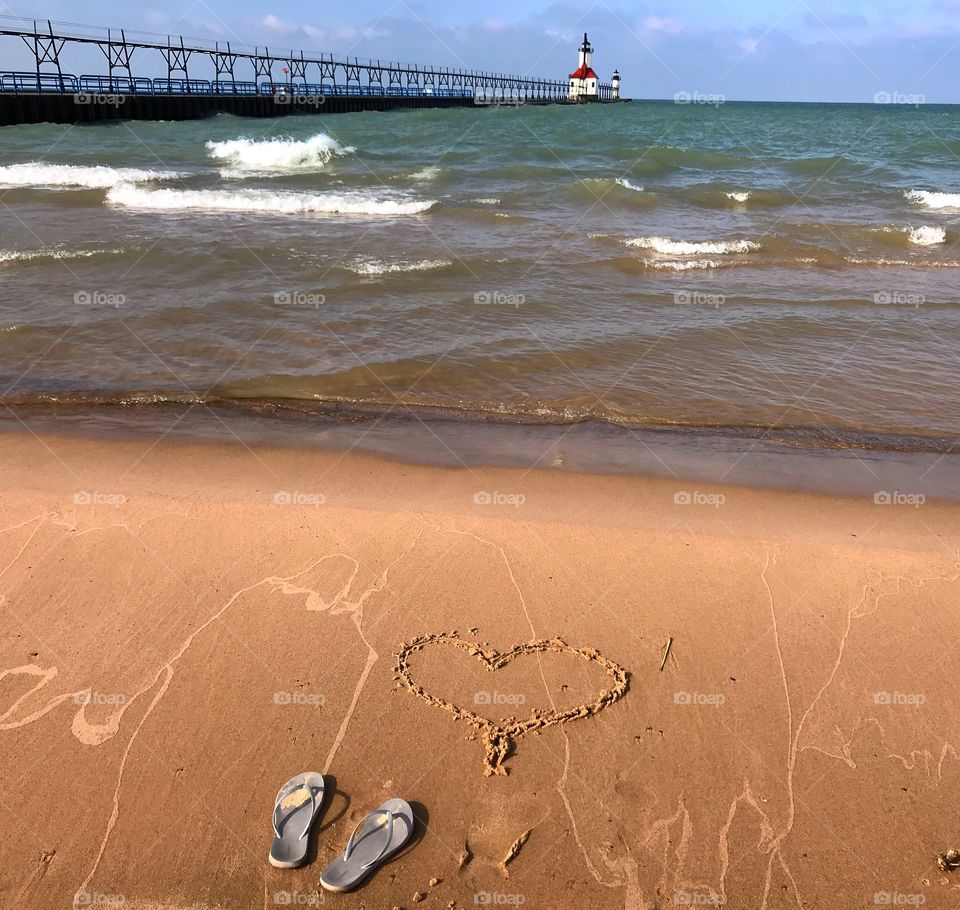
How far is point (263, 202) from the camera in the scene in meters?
18.1

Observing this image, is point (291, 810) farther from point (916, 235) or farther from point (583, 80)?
point (583, 80)

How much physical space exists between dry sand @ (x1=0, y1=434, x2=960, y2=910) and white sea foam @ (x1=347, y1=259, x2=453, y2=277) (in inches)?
274

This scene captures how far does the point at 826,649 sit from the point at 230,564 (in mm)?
3339

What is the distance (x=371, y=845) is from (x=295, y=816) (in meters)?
0.34

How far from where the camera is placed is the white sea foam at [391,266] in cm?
1154

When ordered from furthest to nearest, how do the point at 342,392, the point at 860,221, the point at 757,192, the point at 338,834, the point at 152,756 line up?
the point at 757,192 → the point at 860,221 → the point at 342,392 → the point at 152,756 → the point at 338,834

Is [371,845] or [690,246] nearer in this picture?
[371,845]

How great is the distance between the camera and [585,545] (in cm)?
471

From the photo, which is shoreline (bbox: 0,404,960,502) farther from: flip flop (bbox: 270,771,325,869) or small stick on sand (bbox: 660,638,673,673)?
flip flop (bbox: 270,771,325,869)

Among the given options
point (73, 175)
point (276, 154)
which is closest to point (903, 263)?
Answer: point (73, 175)

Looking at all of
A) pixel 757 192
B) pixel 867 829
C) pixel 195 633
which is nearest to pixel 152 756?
pixel 195 633

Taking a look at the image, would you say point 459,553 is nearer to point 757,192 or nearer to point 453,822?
point 453,822

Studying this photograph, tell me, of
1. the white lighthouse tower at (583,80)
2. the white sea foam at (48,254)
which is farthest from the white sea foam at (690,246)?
the white lighthouse tower at (583,80)

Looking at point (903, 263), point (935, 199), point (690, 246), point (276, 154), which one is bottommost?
point (903, 263)
